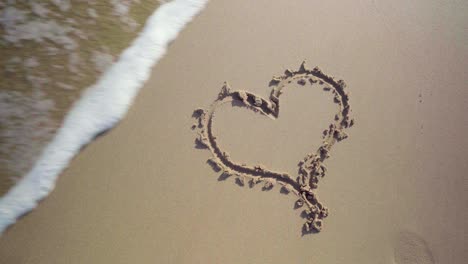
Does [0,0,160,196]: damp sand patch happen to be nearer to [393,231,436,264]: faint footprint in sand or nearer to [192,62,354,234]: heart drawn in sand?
[192,62,354,234]: heart drawn in sand

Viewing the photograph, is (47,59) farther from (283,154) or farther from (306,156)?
(306,156)

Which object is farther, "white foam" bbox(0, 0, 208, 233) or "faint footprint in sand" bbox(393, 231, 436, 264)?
"faint footprint in sand" bbox(393, 231, 436, 264)

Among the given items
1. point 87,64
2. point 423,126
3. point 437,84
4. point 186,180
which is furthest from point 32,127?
point 437,84

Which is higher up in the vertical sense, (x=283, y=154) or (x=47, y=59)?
(x=283, y=154)

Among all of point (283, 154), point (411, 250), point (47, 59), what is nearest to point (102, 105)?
point (47, 59)

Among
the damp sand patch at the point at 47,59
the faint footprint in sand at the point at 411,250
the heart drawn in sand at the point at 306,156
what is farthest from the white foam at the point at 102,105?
the faint footprint in sand at the point at 411,250

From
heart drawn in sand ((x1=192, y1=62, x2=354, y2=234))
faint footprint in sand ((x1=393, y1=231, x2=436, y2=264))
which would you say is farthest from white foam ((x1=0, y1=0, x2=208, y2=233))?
faint footprint in sand ((x1=393, y1=231, x2=436, y2=264))
